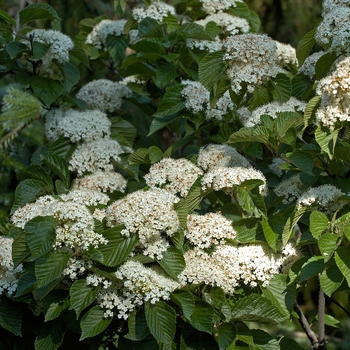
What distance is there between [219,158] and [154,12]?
1040 millimetres

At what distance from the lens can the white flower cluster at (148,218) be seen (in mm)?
1868

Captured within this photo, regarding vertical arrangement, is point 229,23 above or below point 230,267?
above

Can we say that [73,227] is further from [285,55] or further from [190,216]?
[285,55]

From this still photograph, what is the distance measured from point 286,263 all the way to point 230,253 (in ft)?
0.77

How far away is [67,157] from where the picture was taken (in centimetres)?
258

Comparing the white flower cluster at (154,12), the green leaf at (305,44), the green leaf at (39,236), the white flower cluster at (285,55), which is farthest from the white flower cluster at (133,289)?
the white flower cluster at (154,12)

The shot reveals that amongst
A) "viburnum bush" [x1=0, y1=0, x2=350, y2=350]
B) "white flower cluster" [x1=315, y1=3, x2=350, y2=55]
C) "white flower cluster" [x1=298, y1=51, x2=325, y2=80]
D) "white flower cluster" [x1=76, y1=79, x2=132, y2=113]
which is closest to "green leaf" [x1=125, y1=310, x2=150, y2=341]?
"viburnum bush" [x1=0, y1=0, x2=350, y2=350]

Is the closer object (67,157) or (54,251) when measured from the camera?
(54,251)

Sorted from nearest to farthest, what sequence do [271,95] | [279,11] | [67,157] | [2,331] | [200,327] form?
[200,327], [2,331], [271,95], [67,157], [279,11]

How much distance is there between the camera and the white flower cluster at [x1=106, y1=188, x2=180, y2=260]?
1.87 meters

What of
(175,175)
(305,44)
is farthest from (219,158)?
(305,44)

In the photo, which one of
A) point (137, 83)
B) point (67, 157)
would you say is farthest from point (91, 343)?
point (137, 83)

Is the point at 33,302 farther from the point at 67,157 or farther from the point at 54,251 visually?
the point at 67,157

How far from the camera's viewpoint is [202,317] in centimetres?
183
